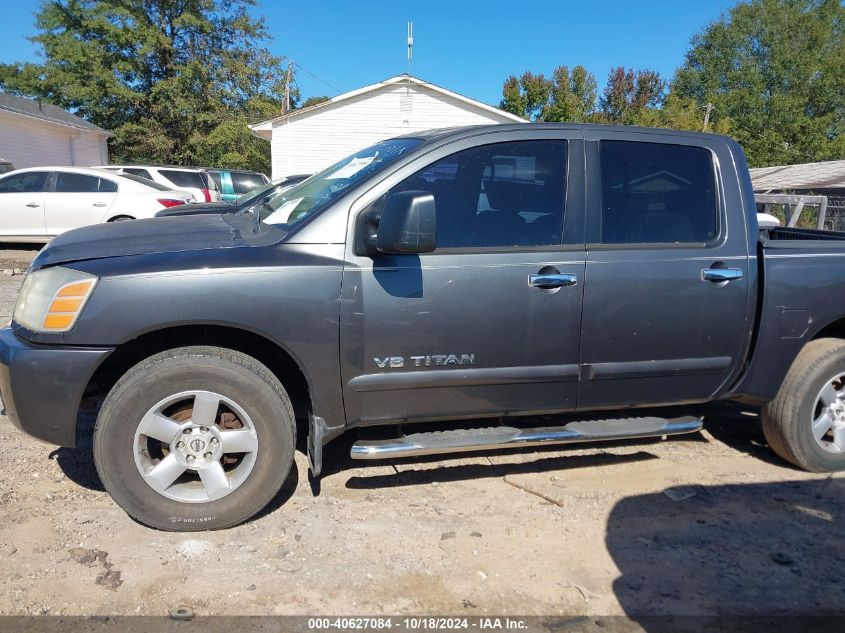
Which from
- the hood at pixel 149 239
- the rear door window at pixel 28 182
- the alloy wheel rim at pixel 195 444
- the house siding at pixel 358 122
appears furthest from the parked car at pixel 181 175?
the alloy wheel rim at pixel 195 444

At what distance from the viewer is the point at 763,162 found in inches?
1609

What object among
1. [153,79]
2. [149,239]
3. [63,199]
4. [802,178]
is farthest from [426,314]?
[153,79]

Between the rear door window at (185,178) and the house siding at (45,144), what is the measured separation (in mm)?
9844

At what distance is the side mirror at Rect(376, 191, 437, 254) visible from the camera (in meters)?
3.04

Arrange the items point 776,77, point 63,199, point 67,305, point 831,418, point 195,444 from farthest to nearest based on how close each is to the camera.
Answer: point 776,77
point 63,199
point 831,418
point 195,444
point 67,305

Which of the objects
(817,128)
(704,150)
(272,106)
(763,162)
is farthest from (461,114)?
(817,128)

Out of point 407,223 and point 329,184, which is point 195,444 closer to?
point 407,223

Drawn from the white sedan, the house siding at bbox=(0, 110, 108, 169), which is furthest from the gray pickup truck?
the house siding at bbox=(0, 110, 108, 169)

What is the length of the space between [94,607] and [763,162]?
4504 cm

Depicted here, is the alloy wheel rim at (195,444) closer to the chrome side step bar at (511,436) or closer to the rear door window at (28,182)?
the chrome side step bar at (511,436)

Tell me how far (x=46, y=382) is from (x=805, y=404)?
13.1 ft

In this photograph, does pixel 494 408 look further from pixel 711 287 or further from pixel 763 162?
pixel 763 162

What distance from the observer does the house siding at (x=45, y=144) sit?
24219mm

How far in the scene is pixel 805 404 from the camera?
3.98 metres
